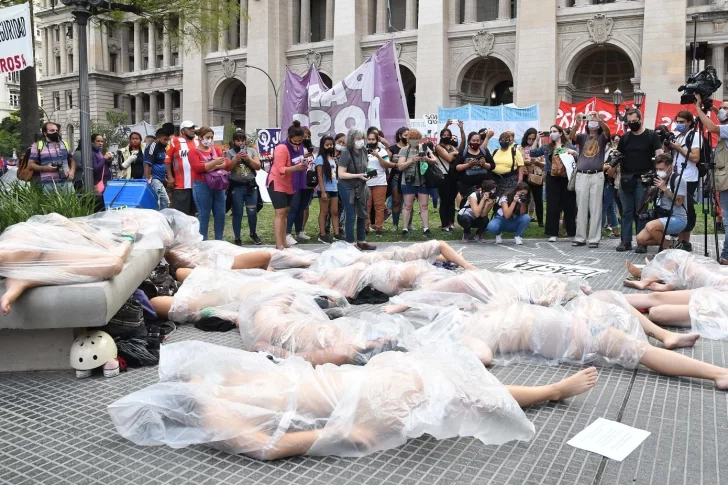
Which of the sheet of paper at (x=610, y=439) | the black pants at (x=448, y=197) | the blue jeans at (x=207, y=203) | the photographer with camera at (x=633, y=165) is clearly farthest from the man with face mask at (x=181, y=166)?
the sheet of paper at (x=610, y=439)

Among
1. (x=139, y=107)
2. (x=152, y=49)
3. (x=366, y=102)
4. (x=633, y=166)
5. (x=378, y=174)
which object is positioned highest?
(x=152, y=49)

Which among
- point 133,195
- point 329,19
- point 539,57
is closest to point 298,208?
point 133,195

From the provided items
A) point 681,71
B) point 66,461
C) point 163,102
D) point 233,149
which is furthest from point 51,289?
point 163,102

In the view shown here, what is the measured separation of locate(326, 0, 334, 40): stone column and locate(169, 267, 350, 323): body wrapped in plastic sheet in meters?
39.6

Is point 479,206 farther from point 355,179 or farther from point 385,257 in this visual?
point 385,257

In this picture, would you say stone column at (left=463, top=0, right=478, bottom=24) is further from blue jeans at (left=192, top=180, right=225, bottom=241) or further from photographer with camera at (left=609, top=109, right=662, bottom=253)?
blue jeans at (left=192, top=180, right=225, bottom=241)

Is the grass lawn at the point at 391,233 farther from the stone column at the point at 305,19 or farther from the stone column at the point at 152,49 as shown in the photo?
the stone column at the point at 152,49

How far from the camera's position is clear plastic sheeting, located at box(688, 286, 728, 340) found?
192 inches

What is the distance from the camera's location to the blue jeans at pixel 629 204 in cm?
965

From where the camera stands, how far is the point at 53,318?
373 cm

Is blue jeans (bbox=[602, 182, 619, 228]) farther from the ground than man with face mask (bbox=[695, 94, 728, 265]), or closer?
closer

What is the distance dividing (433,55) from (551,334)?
34900mm

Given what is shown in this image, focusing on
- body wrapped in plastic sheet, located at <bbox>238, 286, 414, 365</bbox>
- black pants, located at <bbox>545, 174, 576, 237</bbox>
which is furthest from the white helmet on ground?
black pants, located at <bbox>545, 174, 576, 237</bbox>

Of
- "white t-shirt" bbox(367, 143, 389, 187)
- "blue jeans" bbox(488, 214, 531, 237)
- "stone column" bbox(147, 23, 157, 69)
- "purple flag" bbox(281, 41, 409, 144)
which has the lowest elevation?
"blue jeans" bbox(488, 214, 531, 237)
